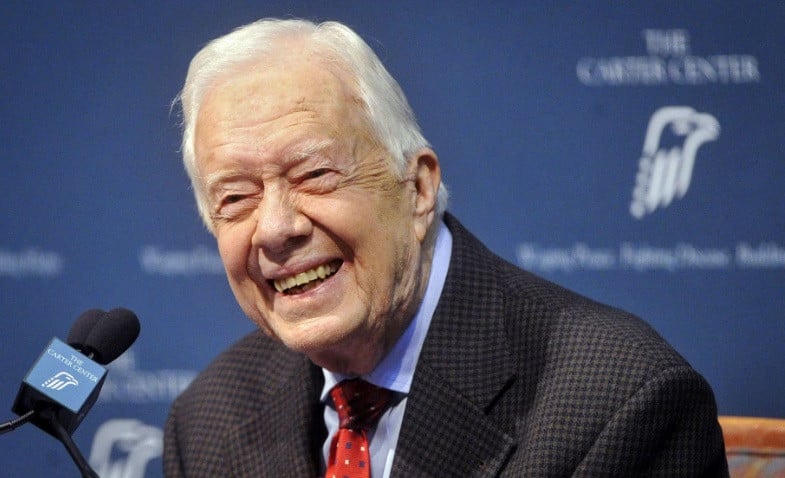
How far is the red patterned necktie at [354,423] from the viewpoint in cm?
225

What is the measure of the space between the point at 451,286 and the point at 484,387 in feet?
0.74

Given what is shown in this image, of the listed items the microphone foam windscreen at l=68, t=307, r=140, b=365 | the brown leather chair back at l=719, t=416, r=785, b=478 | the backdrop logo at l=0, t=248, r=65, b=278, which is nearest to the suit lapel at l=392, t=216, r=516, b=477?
the brown leather chair back at l=719, t=416, r=785, b=478

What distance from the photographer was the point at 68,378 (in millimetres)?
1709

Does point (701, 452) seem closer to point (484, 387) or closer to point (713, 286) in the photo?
point (484, 387)

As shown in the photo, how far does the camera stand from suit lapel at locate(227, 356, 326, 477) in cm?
235

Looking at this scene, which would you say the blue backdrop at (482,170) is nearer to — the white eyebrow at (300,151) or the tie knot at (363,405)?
the tie knot at (363,405)

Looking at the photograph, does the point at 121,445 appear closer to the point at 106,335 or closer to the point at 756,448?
the point at 106,335

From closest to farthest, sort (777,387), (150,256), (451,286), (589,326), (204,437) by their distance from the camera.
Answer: (589,326), (451,286), (204,437), (777,387), (150,256)

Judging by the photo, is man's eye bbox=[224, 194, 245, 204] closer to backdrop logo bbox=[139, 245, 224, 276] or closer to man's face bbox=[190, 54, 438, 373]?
man's face bbox=[190, 54, 438, 373]

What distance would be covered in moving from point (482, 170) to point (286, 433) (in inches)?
39.1

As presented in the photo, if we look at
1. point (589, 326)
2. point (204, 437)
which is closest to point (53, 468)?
point (204, 437)

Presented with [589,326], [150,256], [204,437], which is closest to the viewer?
[589,326]

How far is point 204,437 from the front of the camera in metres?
2.52

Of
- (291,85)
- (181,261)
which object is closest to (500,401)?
(291,85)
